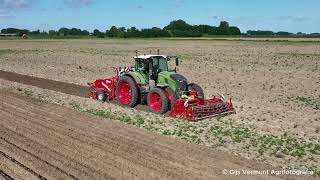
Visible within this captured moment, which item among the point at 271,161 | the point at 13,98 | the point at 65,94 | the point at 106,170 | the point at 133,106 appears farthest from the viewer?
the point at 65,94

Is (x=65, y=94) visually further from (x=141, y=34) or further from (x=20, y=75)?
(x=141, y=34)

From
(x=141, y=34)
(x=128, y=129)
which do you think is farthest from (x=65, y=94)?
(x=141, y=34)

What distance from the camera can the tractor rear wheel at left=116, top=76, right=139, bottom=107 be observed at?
16.1 metres

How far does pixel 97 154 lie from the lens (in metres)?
10.2

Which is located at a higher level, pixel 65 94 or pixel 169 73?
pixel 169 73

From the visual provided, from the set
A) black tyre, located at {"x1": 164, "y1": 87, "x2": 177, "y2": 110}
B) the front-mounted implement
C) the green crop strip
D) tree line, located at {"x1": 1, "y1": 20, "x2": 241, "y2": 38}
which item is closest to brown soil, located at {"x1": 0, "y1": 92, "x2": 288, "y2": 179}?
the green crop strip

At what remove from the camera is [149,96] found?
15.6 m

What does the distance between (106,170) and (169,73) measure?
273 inches

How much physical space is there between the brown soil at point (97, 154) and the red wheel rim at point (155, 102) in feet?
7.65

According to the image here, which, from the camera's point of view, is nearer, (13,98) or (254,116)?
(254,116)

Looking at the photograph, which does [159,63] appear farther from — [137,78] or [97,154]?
[97,154]

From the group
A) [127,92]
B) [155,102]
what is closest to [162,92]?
[155,102]

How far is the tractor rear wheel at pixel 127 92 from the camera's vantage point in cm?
1608

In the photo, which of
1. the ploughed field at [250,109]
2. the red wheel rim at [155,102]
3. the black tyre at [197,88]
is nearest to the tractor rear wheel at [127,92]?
the ploughed field at [250,109]
